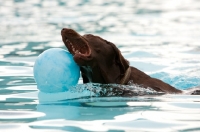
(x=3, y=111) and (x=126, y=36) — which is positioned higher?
(x=126, y=36)

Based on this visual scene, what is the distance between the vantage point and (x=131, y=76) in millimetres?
6262

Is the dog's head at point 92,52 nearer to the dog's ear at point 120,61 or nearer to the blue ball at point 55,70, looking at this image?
the dog's ear at point 120,61

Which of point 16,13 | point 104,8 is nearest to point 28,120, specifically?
point 16,13

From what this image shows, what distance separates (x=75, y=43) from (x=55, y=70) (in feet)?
1.18

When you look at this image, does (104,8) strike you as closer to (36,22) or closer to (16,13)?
(16,13)

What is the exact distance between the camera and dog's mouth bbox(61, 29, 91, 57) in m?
5.71

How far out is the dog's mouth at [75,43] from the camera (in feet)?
18.7

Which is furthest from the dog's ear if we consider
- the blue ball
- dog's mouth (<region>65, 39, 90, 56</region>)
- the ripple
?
the ripple

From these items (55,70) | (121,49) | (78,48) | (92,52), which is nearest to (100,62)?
(92,52)

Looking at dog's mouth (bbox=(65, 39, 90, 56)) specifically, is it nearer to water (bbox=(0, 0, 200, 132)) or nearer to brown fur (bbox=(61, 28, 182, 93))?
brown fur (bbox=(61, 28, 182, 93))

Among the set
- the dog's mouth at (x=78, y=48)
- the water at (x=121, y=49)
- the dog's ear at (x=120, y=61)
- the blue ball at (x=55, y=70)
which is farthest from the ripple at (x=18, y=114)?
the dog's ear at (x=120, y=61)

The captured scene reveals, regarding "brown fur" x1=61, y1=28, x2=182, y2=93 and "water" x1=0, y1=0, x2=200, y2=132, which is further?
"brown fur" x1=61, y1=28, x2=182, y2=93

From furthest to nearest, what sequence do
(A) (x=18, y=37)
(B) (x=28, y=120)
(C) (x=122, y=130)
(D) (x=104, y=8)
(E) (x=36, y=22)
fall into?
1. (D) (x=104, y=8)
2. (E) (x=36, y=22)
3. (A) (x=18, y=37)
4. (B) (x=28, y=120)
5. (C) (x=122, y=130)

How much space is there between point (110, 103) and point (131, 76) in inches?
25.3
